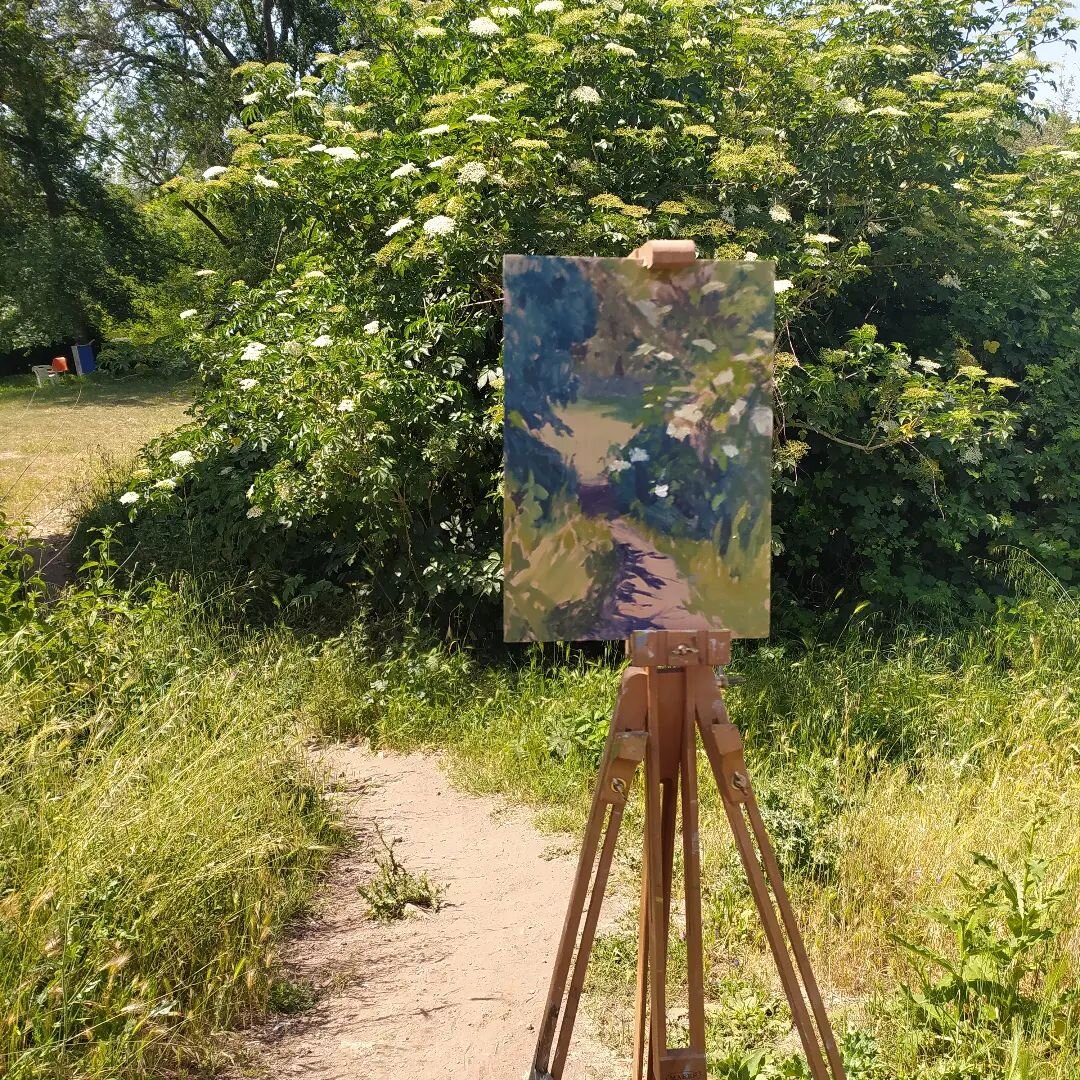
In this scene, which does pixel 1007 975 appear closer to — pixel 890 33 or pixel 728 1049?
pixel 728 1049

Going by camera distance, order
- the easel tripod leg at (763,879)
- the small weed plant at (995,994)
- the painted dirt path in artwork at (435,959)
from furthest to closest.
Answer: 1. the painted dirt path in artwork at (435,959)
2. the small weed plant at (995,994)
3. the easel tripod leg at (763,879)

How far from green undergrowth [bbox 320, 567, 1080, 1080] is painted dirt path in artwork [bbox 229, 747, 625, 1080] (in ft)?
0.72

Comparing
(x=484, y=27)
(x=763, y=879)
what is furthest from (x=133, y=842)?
(x=484, y=27)

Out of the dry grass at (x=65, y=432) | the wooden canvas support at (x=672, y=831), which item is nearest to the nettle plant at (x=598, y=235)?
the dry grass at (x=65, y=432)

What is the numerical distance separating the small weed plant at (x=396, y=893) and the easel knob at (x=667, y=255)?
2.33 meters

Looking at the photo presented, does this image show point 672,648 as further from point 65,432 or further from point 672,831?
point 65,432

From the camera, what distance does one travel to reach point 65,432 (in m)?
11.5

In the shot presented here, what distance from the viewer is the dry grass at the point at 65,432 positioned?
845cm

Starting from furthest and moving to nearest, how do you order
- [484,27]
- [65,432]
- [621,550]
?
[65,432] < [484,27] < [621,550]

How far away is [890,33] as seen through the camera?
18.9 ft

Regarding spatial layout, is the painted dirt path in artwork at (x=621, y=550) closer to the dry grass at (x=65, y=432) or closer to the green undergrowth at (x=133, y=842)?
the green undergrowth at (x=133, y=842)

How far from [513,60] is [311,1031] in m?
4.73

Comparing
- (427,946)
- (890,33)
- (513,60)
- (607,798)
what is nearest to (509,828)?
(427,946)

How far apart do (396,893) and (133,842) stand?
39.7 inches
